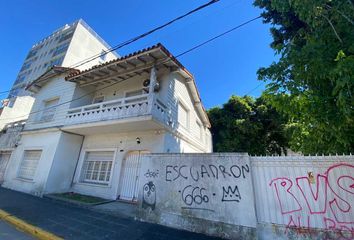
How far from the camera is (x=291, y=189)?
4.20 meters

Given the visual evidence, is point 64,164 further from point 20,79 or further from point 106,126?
point 20,79

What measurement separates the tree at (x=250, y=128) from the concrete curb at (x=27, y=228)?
482 inches

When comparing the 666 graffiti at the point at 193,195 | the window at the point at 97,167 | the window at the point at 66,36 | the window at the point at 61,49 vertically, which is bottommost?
the 666 graffiti at the point at 193,195

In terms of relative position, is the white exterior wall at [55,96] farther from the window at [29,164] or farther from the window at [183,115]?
the window at [183,115]

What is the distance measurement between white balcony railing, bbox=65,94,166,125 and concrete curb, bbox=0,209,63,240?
473 centimetres

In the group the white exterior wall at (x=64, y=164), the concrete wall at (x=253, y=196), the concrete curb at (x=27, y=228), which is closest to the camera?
the concrete wall at (x=253, y=196)

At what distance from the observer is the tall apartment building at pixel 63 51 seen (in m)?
32.5

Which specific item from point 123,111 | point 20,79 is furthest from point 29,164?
point 20,79

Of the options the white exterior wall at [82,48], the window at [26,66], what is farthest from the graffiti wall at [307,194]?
the window at [26,66]

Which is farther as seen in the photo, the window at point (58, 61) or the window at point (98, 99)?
the window at point (58, 61)

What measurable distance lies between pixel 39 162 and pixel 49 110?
11.5ft

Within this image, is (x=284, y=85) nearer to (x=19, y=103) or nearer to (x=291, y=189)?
(x=291, y=189)

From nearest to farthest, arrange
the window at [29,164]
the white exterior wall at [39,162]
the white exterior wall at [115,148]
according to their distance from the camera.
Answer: the white exterior wall at [115,148]
the white exterior wall at [39,162]
the window at [29,164]

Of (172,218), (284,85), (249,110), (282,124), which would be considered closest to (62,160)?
(172,218)
